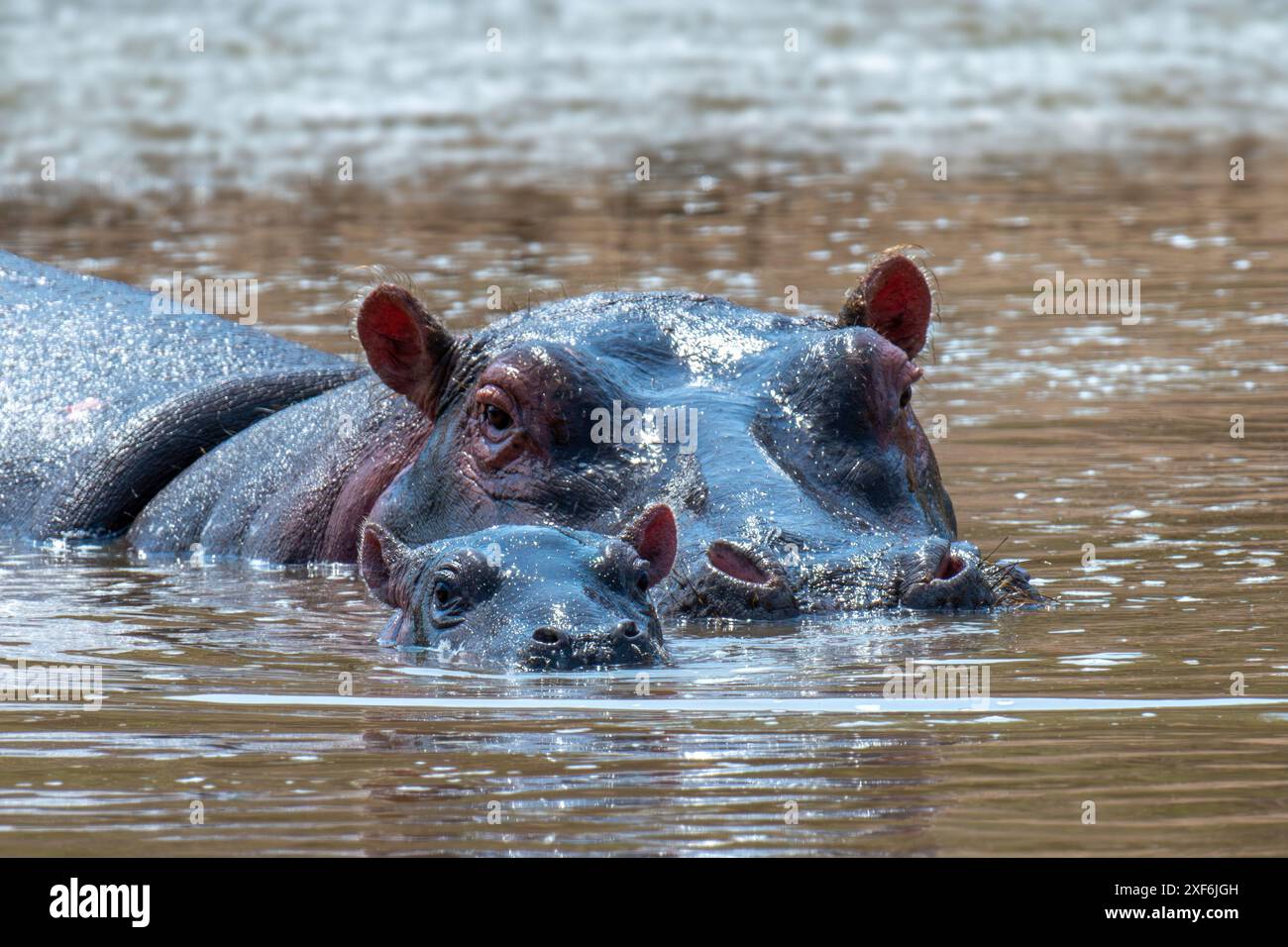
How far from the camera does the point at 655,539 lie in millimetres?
6840

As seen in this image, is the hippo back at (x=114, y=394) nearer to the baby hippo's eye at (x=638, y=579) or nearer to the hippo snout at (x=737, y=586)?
the hippo snout at (x=737, y=586)

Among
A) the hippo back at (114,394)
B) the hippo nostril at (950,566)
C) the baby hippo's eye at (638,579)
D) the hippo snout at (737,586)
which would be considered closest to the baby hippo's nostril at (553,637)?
the baby hippo's eye at (638,579)

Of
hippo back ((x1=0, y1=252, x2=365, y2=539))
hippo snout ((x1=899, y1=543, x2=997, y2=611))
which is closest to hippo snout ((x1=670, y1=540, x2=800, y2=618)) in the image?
hippo snout ((x1=899, y1=543, x2=997, y2=611))

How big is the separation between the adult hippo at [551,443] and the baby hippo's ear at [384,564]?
0.44m

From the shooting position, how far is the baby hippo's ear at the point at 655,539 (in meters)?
6.78

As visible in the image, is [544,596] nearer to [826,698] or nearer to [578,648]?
[578,648]

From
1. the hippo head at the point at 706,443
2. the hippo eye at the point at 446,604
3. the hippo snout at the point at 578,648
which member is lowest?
the hippo snout at the point at 578,648

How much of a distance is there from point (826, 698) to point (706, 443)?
1.49m

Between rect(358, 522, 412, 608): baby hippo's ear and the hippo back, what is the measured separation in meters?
2.53

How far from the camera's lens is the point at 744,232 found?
18.6 meters

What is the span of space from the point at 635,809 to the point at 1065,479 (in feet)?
19.9

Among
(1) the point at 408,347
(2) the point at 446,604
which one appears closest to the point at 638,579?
(2) the point at 446,604
